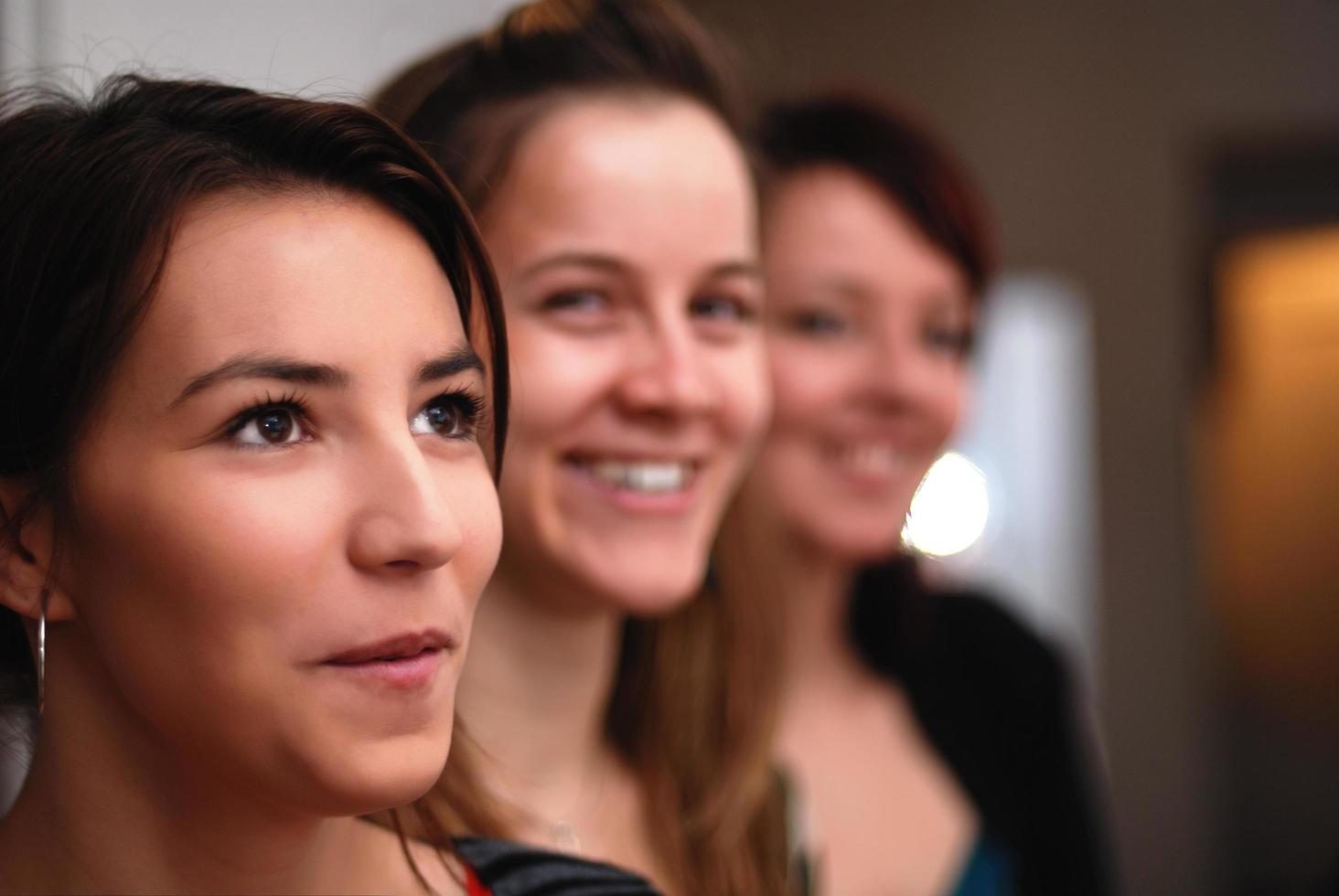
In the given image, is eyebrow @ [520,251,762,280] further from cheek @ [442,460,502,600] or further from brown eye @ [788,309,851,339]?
brown eye @ [788,309,851,339]

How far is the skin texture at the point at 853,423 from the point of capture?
6.10 feet

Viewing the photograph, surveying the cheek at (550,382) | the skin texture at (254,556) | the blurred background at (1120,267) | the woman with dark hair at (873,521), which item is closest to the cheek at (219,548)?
the skin texture at (254,556)

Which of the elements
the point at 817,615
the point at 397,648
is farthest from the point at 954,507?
the point at 397,648

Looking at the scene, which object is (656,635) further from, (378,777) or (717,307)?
(378,777)

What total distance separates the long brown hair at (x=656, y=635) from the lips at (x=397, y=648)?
362 mm

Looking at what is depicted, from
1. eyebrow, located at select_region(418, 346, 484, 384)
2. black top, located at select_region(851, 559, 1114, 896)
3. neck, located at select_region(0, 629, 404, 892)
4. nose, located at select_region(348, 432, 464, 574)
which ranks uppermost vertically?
eyebrow, located at select_region(418, 346, 484, 384)

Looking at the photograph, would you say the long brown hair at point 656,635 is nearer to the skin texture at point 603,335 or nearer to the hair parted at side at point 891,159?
the skin texture at point 603,335

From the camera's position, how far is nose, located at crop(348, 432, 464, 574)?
0.82 m

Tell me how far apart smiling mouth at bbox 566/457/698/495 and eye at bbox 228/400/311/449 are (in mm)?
521

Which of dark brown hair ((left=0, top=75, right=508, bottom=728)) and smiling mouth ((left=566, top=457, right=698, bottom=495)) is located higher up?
dark brown hair ((left=0, top=75, right=508, bottom=728))

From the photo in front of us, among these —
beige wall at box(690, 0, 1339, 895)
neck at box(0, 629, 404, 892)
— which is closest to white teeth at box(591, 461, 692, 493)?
neck at box(0, 629, 404, 892)

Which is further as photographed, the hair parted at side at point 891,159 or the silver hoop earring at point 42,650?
the hair parted at side at point 891,159

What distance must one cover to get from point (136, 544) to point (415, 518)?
174 mm

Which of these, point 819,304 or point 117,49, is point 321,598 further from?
point 819,304
